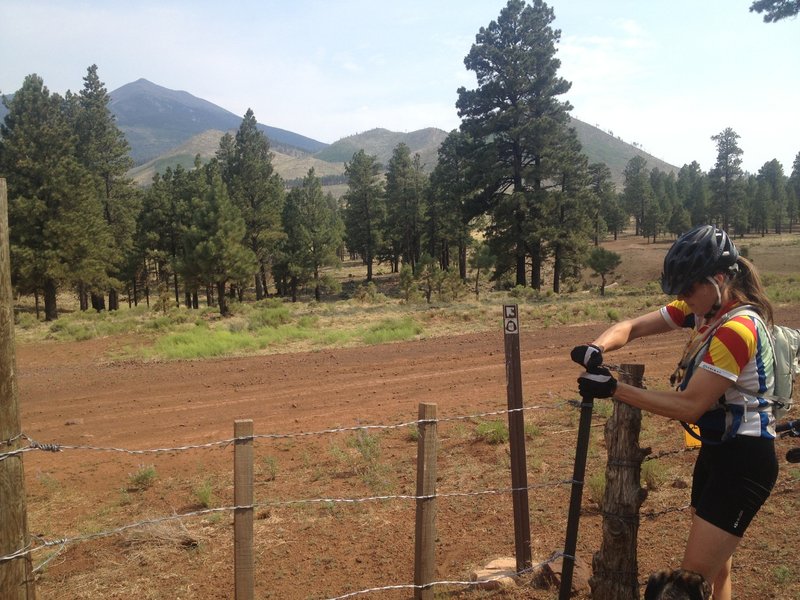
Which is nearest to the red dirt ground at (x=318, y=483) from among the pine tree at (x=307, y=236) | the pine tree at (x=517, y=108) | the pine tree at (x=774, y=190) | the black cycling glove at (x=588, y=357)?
the black cycling glove at (x=588, y=357)

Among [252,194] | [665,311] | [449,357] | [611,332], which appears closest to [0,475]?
[611,332]

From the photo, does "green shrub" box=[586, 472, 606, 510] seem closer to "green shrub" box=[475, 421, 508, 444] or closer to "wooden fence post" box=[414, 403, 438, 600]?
"green shrub" box=[475, 421, 508, 444]

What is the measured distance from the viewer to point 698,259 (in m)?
2.70

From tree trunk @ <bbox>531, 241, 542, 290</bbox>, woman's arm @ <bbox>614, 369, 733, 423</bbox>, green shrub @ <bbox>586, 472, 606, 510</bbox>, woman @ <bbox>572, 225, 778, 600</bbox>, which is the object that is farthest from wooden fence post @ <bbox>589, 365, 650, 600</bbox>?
tree trunk @ <bbox>531, 241, 542, 290</bbox>

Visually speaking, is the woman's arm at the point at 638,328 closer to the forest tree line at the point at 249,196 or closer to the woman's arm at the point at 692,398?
the woman's arm at the point at 692,398

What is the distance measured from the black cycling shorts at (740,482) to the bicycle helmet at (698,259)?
0.74 meters

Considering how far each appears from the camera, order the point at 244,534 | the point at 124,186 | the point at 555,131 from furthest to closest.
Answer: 1. the point at 124,186
2. the point at 555,131
3. the point at 244,534

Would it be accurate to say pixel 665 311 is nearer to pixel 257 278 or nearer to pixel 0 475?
pixel 0 475

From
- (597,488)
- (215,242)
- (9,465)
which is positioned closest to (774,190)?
(215,242)

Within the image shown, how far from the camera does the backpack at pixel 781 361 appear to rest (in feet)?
8.59

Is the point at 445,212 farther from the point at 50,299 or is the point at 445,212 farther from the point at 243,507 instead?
the point at 243,507

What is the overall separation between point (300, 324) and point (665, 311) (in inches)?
725

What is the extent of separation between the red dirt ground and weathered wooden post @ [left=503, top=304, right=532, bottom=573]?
0.31 metres

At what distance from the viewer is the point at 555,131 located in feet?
97.0
